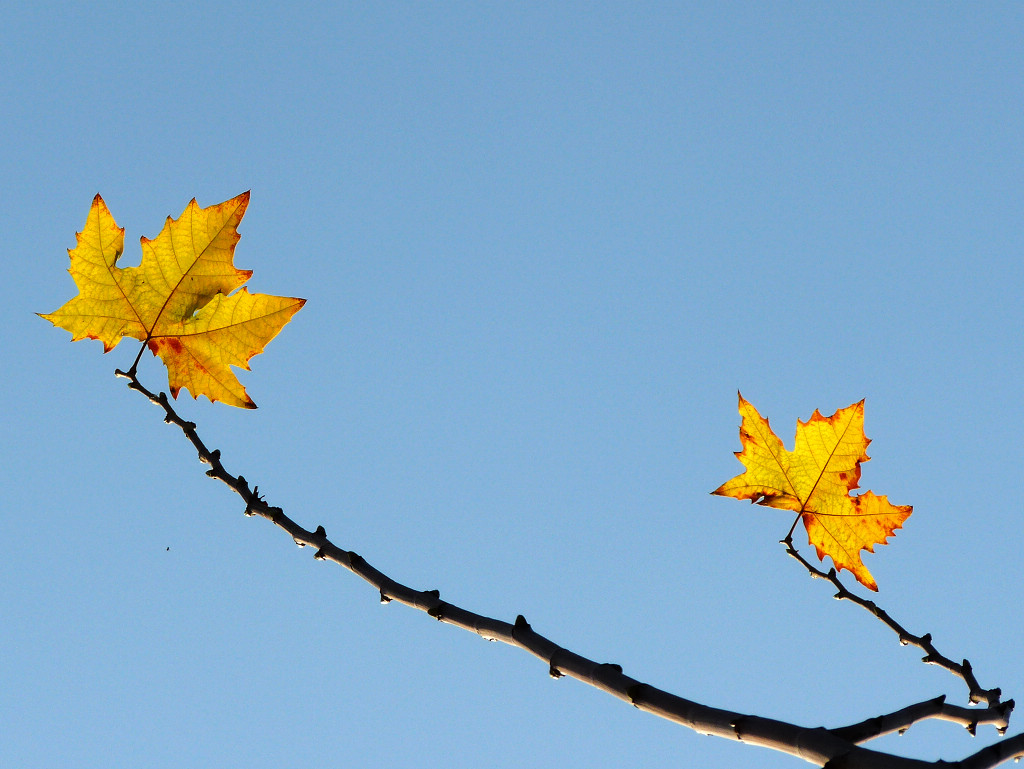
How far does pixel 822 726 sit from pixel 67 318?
230 cm

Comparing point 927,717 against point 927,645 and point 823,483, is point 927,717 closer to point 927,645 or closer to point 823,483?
point 927,645

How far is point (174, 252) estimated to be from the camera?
97.3 inches

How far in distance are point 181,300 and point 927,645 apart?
227cm

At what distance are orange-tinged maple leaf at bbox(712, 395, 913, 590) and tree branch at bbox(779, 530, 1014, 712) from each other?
0.34 m

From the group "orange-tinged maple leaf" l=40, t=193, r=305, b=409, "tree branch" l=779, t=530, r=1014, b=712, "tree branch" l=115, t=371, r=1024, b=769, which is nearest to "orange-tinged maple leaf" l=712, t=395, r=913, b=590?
"tree branch" l=779, t=530, r=1014, b=712

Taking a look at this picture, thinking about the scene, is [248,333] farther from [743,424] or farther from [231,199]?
[743,424]

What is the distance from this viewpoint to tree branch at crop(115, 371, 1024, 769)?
135cm

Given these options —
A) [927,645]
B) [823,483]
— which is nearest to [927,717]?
[927,645]

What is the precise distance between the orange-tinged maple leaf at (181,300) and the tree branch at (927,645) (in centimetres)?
167

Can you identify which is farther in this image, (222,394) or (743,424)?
(743,424)

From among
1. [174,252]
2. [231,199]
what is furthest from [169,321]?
[231,199]

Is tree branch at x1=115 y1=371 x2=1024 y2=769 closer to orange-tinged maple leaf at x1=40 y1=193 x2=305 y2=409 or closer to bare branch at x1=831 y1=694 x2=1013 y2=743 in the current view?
bare branch at x1=831 y1=694 x2=1013 y2=743

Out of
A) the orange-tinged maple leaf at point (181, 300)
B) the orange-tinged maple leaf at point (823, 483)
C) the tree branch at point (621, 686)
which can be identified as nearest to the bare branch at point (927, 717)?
the tree branch at point (621, 686)

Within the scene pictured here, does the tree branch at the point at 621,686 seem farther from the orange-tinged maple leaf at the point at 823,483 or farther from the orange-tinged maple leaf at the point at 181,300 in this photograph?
the orange-tinged maple leaf at the point at 823,483
